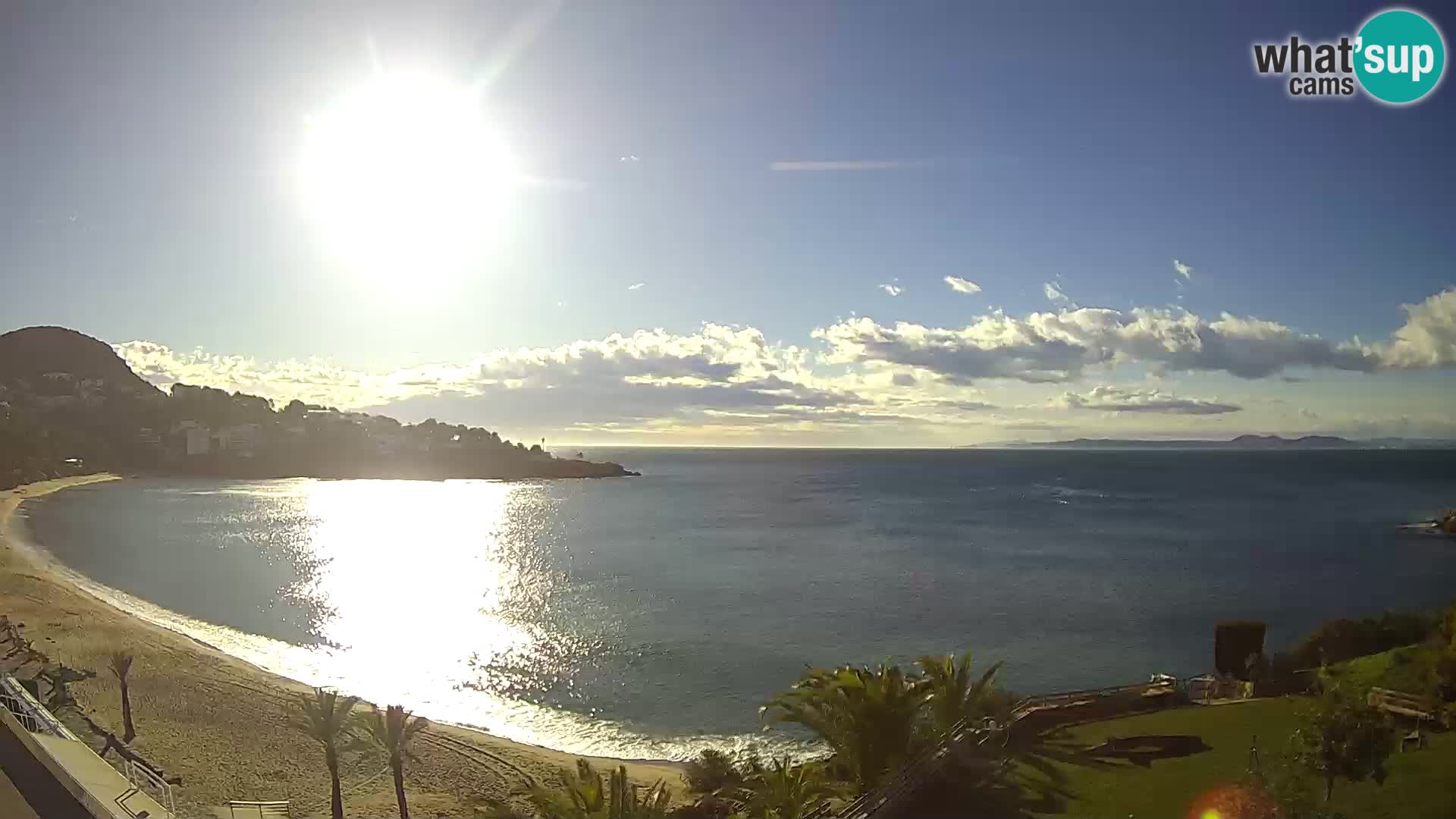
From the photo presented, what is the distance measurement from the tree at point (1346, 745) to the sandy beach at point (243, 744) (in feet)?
53.5

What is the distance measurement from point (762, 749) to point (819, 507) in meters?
100

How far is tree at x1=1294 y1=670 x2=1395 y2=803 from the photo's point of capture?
12.0m

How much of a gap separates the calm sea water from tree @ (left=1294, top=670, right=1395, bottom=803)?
21.7m

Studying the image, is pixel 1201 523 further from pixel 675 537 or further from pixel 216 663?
pixel 216 663

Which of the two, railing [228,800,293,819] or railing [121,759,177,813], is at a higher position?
railing [121,759,177,813]

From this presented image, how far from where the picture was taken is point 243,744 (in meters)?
28.4

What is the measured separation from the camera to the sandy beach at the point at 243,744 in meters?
24.0

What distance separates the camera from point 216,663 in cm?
4016

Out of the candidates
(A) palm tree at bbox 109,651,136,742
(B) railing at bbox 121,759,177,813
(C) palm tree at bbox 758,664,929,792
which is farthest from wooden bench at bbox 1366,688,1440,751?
(A) palm tree at bbox 109,651,136,742

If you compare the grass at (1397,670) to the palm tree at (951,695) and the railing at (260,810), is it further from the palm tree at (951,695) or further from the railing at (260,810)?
the railing at (260,810)

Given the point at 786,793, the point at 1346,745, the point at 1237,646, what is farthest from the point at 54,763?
the point at 1237,646

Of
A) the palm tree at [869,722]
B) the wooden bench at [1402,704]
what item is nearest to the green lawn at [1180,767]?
the wooden bench at [1402,704]

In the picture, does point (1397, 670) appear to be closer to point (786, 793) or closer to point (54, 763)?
point (786, 793)

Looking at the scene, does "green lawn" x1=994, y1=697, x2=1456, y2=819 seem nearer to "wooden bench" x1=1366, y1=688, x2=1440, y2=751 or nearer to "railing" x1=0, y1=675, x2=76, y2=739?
"wooden bench" x1=1366, y1=688, x2=1440, y2=751
